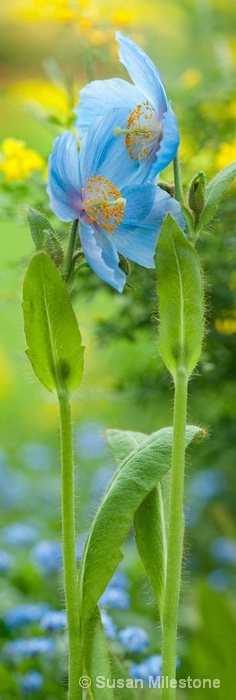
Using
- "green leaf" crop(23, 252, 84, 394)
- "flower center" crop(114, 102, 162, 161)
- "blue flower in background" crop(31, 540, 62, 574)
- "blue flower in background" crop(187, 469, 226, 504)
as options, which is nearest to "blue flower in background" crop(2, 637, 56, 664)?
"blue flower in background" crop(31, 540, 62, 574)

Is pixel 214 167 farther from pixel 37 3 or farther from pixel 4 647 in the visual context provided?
pixel 4 647

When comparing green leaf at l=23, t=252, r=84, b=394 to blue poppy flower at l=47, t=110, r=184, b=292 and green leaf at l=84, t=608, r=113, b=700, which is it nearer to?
blue poppy flower at l=47, t=110, r=184, b=292

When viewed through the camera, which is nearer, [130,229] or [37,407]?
[130,229]

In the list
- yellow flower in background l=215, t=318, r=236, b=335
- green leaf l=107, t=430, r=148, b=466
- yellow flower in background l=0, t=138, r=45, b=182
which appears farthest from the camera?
yellow flower in background l=215, t=318, r=236, b=335

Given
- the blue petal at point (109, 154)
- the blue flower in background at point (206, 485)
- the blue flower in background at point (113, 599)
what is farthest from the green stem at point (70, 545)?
the blue flower in background at point (206, 485)

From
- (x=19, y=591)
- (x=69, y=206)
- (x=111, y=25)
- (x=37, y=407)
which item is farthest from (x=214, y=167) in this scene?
(x=37, y=407)
